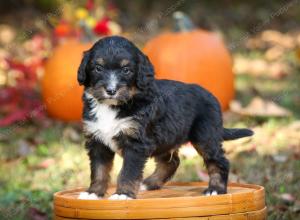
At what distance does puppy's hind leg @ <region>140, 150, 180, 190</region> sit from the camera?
14.3 feet

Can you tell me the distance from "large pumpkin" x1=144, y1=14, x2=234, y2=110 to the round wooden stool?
404 centimetres

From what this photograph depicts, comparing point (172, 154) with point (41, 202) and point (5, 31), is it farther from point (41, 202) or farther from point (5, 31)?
point (5, 31)

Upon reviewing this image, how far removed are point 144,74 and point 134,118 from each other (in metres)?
0.25

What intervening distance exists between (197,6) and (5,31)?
401 centimetres

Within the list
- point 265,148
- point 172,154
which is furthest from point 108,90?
point 265,148

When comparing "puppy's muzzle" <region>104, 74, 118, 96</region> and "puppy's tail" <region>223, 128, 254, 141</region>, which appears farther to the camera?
"puppy's tail" <region>223, 128, 254, 141</region>

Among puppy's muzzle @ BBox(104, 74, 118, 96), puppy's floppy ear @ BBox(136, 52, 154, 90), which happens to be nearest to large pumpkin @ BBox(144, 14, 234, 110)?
puppy's floppy ear @ BBox(136, 52, 154, 90)

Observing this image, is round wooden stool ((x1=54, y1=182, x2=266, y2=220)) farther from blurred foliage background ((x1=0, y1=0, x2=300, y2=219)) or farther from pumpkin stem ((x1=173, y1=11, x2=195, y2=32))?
pumpkin stem ((x1=173, y1=11, x2=195, y2=32))

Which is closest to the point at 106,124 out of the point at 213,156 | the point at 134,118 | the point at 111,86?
the point at 134,118

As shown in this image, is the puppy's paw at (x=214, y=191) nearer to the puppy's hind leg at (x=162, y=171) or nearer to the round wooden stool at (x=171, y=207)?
the round wooden stool at (x=171, y=207)

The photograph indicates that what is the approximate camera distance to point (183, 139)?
13.3 feet

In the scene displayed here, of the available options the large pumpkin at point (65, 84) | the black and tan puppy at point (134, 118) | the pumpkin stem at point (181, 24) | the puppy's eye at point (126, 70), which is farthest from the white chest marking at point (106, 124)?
the pumpkin stem at point (181, 24)

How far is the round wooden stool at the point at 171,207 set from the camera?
3.47 m

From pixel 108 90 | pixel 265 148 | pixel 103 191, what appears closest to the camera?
pixel 108 90
